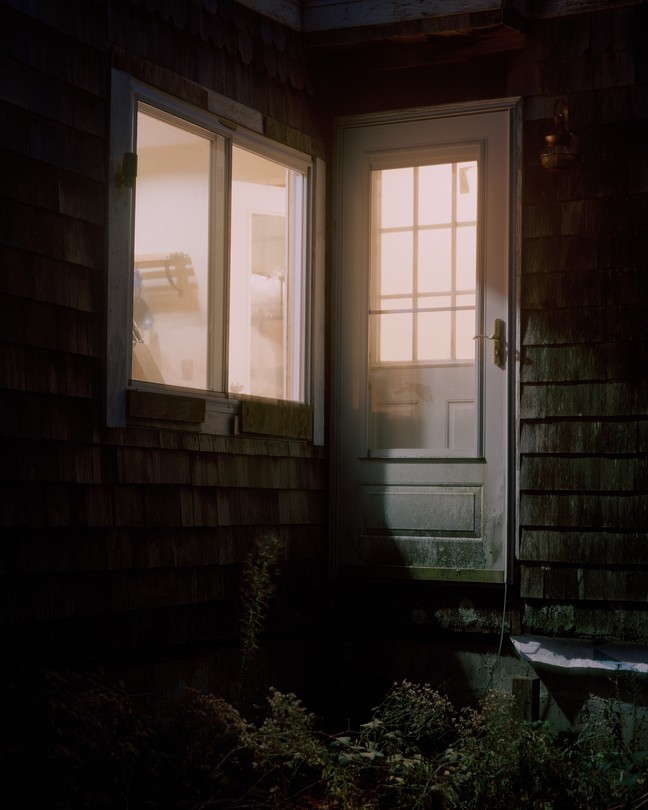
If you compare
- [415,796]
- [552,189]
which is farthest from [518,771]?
[552,189]

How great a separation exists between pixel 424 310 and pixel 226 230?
1.19m

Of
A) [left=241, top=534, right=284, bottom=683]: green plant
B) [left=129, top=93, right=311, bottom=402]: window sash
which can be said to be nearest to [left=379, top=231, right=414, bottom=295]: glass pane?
[left=129, top=93, right=311, bottom=402]: window sash

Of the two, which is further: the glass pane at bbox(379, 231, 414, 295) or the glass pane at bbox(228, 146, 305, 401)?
the glass pane at bbox(379, 231, 414, 295)

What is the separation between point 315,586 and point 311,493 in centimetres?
47

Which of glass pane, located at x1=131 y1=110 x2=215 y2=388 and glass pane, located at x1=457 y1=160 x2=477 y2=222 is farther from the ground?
glass pane, located at x1=457 y1=160 x2=477 y2=222

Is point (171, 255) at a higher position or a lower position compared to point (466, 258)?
lower

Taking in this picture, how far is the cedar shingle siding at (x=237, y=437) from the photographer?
4.14 m

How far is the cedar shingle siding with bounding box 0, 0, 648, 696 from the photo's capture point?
4145 millimetres

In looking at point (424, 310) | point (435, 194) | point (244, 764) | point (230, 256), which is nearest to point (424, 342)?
point (424, 310)

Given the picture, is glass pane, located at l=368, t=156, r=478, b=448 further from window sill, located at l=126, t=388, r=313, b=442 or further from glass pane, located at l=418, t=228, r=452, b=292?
window sill, located at l=126, t=388, r=313, b=442

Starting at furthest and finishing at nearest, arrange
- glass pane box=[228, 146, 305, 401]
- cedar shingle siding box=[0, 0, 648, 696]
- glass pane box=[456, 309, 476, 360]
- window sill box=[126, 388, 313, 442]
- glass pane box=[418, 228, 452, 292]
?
glass pane box=[418, 228, 452, 292] → glass pane box=[456, 309, 476, 360] → glass pane box=[228, 146, 305, 401] → window sill box=[126, 388, 313, 442] → cedar shingle siding box=[0, 0, 648, 696]

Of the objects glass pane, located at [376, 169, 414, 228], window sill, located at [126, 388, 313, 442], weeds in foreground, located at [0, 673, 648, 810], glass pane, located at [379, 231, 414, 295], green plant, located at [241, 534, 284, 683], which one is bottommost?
weeds in foreground, located at [0, 673, 648, 810]

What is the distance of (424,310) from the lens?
5.77 meters

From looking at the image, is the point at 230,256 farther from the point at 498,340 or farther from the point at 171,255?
the point at 498,340
